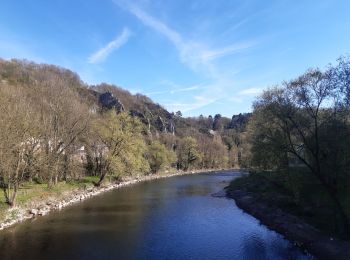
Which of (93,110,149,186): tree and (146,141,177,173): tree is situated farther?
(146,141,177,173): tree

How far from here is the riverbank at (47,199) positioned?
37906 millimetres

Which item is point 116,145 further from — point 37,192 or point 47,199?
point 37,192

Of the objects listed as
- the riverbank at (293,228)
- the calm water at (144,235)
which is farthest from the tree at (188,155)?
the calm water at (144,235)

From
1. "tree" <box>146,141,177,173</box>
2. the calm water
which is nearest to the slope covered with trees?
the calm water

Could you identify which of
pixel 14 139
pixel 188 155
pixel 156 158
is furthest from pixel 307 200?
pixel 188 155

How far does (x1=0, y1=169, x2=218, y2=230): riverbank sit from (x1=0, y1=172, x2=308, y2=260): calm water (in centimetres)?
Result: 173

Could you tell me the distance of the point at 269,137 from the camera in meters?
35.6

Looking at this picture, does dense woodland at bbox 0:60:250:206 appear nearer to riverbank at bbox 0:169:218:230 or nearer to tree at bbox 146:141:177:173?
riverbank at bbox 0:169:218:230

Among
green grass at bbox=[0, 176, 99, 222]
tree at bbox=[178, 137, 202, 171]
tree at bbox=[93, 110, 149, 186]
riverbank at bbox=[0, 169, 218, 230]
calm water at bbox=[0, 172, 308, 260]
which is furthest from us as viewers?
tree at bbox=[178, 137, 202, 171]

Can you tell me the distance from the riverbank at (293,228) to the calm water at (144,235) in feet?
3.85

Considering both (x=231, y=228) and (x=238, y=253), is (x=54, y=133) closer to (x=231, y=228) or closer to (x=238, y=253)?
(x=231, y=228)

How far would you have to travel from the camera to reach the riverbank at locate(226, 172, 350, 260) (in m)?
28.7

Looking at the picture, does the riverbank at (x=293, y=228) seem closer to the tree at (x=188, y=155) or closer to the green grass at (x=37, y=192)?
the green grass at (x=37, y=192)

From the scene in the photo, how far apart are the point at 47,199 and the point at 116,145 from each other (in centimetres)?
2819
